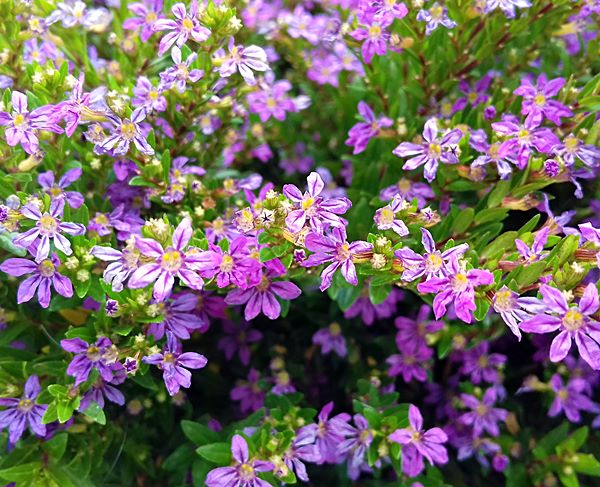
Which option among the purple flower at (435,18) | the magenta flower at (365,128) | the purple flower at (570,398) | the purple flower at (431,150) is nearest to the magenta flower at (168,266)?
the purple flower at (431,150)

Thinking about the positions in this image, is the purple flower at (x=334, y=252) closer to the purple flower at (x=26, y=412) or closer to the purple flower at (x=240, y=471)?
the purple flower at (x=240, y=471)

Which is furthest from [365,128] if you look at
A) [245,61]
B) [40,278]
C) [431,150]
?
[40,278]

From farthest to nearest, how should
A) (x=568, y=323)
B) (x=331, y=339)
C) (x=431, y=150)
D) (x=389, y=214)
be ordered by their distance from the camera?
(x=331, y=339)
(x=431, y=150)
(x=389, y=214)
(x=568, y=323)

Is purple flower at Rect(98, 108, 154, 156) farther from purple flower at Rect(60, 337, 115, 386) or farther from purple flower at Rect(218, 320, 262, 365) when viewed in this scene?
purple flower at Rect(218, 320, 262, 365)

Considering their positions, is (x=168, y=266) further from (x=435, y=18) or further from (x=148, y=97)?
(x=435, y=18)

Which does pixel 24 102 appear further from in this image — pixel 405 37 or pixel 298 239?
pixel 405 37

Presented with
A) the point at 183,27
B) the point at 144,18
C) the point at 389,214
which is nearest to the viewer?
the point at 389,214
